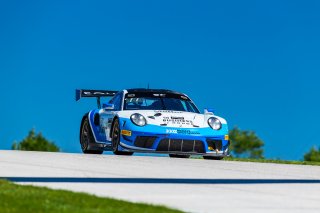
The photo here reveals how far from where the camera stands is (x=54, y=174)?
45.0 ft

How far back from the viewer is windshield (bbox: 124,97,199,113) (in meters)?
21.8

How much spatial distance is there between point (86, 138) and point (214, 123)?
3.54 m

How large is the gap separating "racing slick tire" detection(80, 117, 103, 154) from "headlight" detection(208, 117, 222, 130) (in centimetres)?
312

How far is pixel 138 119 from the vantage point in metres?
20.7

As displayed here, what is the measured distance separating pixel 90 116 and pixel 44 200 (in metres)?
13.3

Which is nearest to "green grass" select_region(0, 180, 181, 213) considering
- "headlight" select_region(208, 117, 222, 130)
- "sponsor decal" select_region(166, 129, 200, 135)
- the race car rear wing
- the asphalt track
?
the asphalt track

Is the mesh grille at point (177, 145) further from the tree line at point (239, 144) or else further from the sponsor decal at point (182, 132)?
the tree line at point (239, 144)

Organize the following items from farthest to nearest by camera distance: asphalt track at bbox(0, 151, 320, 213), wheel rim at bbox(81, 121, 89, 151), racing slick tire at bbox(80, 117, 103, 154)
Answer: wheel rim at bbox(81, 121, 89, 151), racing slick tire at bbox(80, 117, 103, 154), asphalt track at bbox(0, 151, 320, 213)

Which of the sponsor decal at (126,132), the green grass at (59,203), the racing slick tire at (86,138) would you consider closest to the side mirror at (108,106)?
the racing slick tire at (86,138)

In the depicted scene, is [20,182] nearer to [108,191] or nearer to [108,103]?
[108,191]

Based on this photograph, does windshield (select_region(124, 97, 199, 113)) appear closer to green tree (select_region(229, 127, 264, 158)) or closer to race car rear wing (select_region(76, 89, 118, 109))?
race car rear wing (select_region(76, 89, 118, 109))

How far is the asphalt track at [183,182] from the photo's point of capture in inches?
403

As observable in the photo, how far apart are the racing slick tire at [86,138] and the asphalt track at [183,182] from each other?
489cm

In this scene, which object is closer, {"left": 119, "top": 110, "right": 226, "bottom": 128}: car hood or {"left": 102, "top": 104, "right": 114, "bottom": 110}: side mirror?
{"left": 119, "top": 110, "right": 226, "bottom": 128}: car hood
